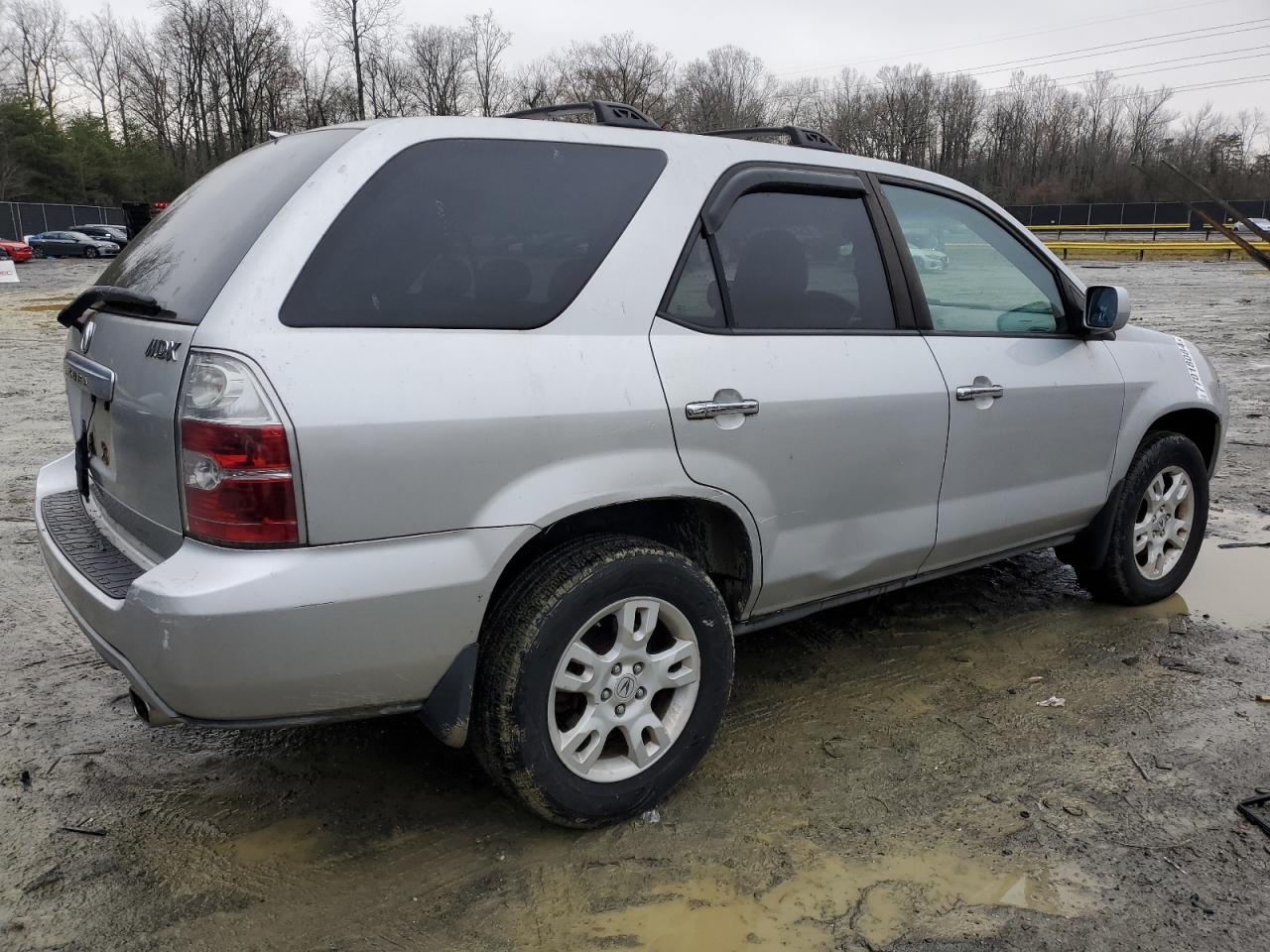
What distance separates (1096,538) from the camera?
4.33m

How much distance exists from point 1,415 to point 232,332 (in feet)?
26.7

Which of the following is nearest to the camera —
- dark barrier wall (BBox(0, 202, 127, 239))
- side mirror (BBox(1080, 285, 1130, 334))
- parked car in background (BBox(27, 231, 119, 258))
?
side mirror (BBox(1080, 285, 1130, 334))

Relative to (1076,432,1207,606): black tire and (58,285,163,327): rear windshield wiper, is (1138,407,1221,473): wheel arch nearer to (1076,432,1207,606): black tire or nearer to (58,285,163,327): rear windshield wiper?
(1076,432,1207,606): black tire

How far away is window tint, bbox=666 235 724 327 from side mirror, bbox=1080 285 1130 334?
5.93 ft

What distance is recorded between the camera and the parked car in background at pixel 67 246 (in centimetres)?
4281

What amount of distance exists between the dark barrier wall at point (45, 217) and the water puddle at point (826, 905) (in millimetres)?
→ 53570

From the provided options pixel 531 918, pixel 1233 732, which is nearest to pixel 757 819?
pixel 531 918

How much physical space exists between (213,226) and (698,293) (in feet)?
4.25

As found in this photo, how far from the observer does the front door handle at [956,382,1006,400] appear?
11.4 feet

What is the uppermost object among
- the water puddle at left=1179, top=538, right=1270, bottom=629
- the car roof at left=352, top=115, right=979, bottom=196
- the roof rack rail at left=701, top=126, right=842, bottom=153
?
the roof rack rail at left=701, top=126, right=842, bottom=153

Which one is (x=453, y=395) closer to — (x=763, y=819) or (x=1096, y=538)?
(x=763, y=819)

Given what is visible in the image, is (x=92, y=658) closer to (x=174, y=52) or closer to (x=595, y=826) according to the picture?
(x=595, y=826)

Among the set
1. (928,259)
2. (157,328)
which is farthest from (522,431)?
(928,259)

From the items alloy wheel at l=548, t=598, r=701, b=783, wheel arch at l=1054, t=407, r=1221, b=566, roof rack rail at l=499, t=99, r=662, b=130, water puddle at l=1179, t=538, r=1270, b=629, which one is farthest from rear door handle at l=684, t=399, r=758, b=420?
water puddle at l=1179, t=538, r=1270, b=629
